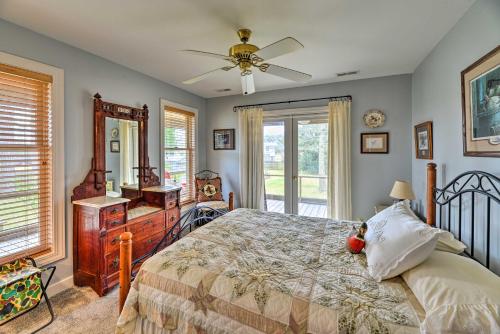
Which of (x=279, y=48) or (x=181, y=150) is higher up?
(x=279, y=48)

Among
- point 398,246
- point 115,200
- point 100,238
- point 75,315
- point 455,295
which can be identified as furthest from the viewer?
point 115,200

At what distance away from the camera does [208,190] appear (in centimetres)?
426

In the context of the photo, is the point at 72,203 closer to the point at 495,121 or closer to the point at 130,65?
the point at 130,65

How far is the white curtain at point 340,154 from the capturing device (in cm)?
359

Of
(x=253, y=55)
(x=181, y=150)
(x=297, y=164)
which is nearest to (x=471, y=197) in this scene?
(x=253, y=55)

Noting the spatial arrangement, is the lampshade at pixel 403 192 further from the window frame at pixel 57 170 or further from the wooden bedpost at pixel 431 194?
the window frame at pixel 57 170

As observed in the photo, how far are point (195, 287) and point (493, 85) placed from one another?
2318 mm

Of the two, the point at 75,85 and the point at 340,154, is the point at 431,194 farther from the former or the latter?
the point at 75,85

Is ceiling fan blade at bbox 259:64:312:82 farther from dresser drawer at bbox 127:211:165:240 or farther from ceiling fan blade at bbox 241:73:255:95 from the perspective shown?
dresser drawer at bbox 127:211:165:240

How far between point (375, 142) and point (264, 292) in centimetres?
311

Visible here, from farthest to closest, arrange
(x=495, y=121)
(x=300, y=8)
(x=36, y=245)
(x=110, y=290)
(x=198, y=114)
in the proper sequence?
(x=198, y=114)
(x=110, y=290)
(x=36, y=245)
(x=300, y=8)
(x=495, y=121)

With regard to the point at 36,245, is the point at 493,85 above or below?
above

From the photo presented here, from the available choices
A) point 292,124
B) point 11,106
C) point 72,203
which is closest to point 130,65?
point 11,106

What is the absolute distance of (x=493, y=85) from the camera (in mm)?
→ 1522
